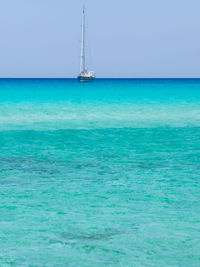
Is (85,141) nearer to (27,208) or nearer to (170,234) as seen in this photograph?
(27,208)

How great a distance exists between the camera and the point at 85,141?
17.5m

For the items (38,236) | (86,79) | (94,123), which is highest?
(38,236)

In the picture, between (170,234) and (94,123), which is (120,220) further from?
(94,123)

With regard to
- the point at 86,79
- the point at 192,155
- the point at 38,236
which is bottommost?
the point at 86,79

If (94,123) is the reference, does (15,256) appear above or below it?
above

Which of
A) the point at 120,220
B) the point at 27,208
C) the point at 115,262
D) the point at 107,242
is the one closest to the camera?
the point at 115,262

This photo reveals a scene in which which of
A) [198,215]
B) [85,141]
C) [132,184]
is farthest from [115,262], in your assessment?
[85,141]

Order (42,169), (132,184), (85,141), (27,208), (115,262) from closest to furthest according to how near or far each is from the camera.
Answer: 1. (115,262)
2. (27,208)
3. (132,184)
4. (42,169)
5. (85,141)

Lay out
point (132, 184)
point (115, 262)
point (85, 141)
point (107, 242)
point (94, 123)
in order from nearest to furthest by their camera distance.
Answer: point (115, 262) → point (107, 242) → point (132, 184) → point (85, 141) → point (94, 123)

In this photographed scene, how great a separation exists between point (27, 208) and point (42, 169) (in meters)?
3.26

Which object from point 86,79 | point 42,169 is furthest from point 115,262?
point 86,79

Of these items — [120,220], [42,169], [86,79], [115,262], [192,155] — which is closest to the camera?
[115,262]

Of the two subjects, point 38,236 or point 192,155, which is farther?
point 192,155

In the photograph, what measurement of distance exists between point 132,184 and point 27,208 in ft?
7.90
